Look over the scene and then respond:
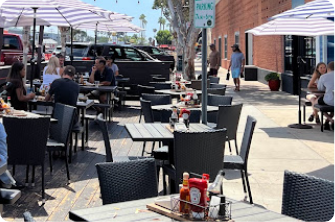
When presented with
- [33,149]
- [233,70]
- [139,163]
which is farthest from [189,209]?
[233,70]

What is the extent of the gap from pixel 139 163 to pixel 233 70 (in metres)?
18.2

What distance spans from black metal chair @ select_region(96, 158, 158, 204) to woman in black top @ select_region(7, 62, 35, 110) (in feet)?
16.6

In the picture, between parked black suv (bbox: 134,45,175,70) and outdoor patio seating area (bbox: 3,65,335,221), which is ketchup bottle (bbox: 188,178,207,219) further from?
parked black suv (bbox: 134,45,175,70)

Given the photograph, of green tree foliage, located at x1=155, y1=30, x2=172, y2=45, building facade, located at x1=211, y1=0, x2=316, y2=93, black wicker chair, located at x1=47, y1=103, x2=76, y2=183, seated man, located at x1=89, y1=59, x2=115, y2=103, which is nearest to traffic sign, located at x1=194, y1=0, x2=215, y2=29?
black wicker chair, located at x1=47, y1=103, x2=76, y2=183

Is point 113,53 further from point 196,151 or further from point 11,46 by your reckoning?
point 196,151

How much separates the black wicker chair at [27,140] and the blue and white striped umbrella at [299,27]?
7.07 metres

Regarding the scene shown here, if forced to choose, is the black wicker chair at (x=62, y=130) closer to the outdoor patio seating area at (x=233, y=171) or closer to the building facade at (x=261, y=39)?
the outdoor patio seating area at (x=233, y=171)

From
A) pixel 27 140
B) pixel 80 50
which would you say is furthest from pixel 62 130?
pixel 80 50

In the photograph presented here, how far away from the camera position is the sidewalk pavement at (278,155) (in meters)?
7.35

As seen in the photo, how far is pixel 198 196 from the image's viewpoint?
3549 millimetres

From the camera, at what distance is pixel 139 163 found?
4.61m

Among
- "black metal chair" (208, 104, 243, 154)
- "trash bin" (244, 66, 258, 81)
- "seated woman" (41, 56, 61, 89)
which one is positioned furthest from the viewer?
"trash bin" (244, 66, 258, 81)

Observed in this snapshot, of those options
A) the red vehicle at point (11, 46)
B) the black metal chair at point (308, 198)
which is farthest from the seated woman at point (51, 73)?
the red vehicle at point (11, 46)

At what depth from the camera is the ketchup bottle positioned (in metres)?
3.54
